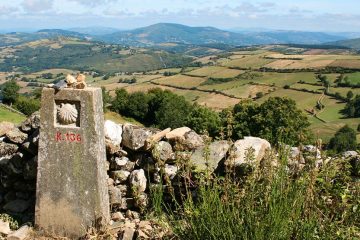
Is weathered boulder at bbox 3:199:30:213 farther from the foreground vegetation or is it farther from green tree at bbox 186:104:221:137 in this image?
green tree at bbox 186:104:221:137

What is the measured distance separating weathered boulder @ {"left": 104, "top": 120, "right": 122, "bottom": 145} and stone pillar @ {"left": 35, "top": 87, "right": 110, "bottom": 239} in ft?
2.48

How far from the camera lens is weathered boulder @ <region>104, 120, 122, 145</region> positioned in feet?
23.2

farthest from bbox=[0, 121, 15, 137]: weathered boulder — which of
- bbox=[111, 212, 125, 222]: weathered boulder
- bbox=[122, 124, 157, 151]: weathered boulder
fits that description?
bbox=[111, 212, 125, 222]: weathered boulder

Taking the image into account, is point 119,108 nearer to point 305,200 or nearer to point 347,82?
point 347,82

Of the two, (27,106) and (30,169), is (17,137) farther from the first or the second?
(27,106)

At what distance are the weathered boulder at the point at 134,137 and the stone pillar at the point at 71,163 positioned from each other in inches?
30.6

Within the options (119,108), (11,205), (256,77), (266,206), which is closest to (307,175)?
(266,206)

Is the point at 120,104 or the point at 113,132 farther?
the point at 120,104

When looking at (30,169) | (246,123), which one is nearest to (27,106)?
(246,123)

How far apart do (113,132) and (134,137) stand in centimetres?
40

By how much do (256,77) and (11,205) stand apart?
101 metres

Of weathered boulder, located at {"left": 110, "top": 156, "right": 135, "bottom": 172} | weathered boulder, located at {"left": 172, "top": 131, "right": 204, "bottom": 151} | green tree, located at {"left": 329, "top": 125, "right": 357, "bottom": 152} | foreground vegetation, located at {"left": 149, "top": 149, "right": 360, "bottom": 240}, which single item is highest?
foreground vegetation, located at {"left": 149, "top": 149, "right": 360, "bottom": 240}

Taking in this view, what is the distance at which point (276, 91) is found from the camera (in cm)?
8400

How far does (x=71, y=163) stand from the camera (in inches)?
246
